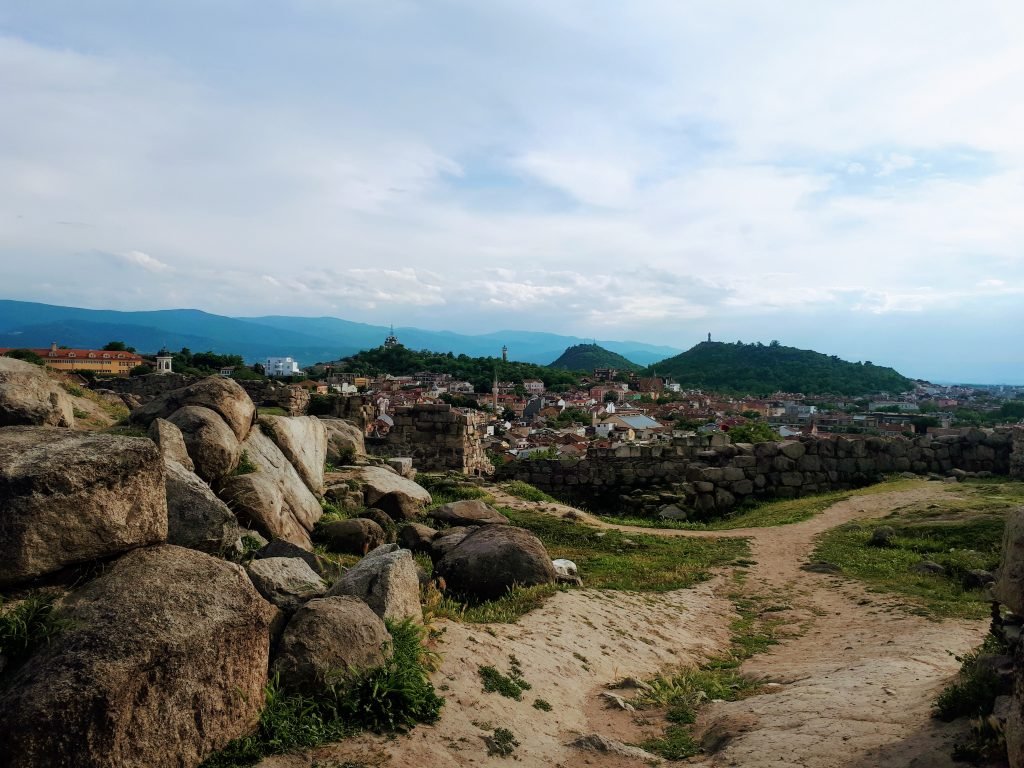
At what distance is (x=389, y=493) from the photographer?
13.5 metres

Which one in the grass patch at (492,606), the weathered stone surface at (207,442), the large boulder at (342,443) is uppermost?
the weathered stone surface at (207,442)

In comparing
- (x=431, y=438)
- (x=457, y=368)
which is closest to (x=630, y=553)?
(x=431, y=438)

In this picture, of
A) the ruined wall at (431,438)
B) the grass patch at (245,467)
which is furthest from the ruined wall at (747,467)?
the grass patch at (245,467)

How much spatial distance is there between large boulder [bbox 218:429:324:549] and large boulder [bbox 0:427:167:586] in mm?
3414

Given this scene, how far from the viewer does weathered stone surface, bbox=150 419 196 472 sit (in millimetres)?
7641

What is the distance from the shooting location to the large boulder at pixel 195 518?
6383 millimetres

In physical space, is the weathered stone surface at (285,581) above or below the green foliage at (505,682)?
above

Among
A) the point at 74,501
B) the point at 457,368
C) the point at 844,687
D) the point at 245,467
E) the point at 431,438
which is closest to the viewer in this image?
the point at 74,501

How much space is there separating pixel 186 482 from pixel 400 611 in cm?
240

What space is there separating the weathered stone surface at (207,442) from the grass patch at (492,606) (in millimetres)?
3169

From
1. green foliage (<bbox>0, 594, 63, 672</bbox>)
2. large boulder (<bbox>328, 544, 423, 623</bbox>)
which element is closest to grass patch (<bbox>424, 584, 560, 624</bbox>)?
large boulder (<bbox>328, 544, 423, 623</bbox>)

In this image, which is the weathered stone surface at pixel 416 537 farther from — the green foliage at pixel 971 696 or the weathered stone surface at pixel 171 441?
the green foliage at pixel 971 696

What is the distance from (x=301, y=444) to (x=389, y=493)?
2.00 meters

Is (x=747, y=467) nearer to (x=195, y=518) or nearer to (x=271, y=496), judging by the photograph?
(x=271, y=496)
